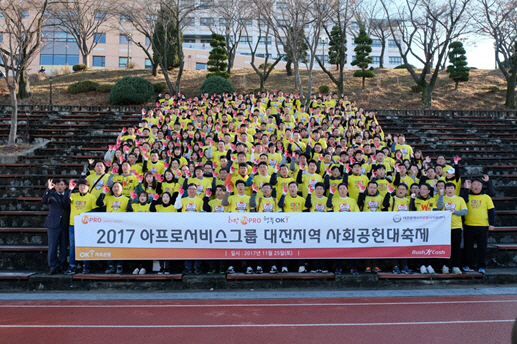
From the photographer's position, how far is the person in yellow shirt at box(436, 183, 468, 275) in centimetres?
769

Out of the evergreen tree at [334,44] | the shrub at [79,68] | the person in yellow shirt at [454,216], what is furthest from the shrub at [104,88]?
the person in yellow shirt at [454,216]

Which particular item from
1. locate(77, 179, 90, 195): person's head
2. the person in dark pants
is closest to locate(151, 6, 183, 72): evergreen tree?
locate(77, 179, 90, 195): person's head

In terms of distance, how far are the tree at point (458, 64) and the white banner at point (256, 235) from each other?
24.5 m

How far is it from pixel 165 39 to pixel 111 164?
17.5 meters

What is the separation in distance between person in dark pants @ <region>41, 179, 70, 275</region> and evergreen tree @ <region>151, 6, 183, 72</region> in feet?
60.3

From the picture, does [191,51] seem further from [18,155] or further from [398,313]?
[398,313]

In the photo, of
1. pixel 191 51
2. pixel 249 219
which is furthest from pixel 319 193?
pixel 191 51

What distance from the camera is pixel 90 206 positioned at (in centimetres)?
796

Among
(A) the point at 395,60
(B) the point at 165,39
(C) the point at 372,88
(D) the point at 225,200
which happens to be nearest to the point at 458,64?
(C) the point at 372,88

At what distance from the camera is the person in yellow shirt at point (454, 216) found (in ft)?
25.2

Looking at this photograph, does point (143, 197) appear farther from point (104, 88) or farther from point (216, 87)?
point (104, 88)

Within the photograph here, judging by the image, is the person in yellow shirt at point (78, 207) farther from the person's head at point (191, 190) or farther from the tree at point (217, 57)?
the tree at point (217, 57)

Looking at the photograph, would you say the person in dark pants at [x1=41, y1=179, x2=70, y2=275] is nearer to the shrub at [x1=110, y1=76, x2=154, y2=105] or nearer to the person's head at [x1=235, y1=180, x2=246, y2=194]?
the person's head at [x1=235, y1=180, x2=246, y2=194]

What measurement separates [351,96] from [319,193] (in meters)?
20.1
